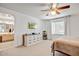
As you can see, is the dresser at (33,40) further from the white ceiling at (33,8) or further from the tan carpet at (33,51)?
the white ceiling at (33,8)

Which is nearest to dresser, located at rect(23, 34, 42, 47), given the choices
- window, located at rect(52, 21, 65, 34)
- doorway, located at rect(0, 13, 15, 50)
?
window, located at rect(52, 21, 65, 34)

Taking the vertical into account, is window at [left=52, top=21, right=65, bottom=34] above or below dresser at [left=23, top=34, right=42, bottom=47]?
above

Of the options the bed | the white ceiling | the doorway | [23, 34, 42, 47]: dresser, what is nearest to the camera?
the bed

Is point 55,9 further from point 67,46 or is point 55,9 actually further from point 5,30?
point 5,30

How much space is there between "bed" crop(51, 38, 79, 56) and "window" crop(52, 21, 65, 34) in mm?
194

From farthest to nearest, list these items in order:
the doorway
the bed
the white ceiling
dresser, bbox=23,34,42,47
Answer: dresser, bbox=23,34,42,47, the doorway, the white ceiling, the bed

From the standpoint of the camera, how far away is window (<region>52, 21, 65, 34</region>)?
2418mm

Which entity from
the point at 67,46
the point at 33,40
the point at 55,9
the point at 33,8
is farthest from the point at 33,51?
the point at 55,9

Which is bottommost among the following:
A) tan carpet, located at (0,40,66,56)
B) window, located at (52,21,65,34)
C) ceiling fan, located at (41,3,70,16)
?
tan carpet, located at (0,40,66,56)

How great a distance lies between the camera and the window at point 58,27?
2.42 metres

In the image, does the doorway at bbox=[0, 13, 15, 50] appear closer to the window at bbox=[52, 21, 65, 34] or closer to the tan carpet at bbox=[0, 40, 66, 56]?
the tan carpet at bbox=[0, 40, 66, 56]

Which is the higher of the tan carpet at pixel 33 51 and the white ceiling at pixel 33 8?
the white ceiling at pixel 33 8

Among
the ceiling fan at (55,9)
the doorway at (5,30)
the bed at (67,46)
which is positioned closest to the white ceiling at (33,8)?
the ceiling fan at (55,9)

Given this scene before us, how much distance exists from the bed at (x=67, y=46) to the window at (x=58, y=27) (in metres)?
0.19
